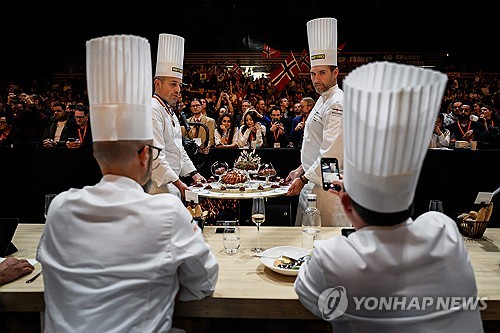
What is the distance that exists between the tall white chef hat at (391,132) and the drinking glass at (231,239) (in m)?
0.75

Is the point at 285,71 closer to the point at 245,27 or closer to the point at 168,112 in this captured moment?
the point at 245,27

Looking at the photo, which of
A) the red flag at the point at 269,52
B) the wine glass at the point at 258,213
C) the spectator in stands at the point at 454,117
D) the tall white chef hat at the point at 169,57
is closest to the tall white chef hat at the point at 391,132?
the wine glass at the point at 258,213

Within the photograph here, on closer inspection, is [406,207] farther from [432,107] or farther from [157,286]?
[157,286]

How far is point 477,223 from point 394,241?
3.70 ft

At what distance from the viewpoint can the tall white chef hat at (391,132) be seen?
950 millimetres

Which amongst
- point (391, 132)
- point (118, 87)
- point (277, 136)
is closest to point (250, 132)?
point (277, 136)

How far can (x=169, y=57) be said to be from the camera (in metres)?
3.14

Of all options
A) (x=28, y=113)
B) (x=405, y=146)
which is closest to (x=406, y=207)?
(x=405, y=146)

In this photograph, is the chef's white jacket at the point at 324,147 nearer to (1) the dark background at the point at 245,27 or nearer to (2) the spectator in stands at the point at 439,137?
(2) the spectator in stands at the point at 439,137

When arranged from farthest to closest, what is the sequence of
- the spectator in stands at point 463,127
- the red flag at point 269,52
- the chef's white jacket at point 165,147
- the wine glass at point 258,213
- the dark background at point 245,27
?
1. the dark background at point 245,27
2. the red flag at point 269,52
3. the spectator in stands at point 463,127
4. the chef's white jacket at point 165,147
5. the wine glass at point 258,213

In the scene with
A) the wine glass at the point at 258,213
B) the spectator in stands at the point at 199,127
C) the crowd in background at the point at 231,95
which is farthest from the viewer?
the crowd in background at the point at 231,95

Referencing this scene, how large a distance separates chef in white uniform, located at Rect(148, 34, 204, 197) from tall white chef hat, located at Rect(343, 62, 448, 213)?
6.54 feet

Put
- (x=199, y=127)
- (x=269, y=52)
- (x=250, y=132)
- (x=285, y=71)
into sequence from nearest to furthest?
(x=199, y=127)
(x=250, y=132)
(x=285, y=71)
(x=269, y=52)

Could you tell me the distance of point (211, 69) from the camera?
11.0 meters
